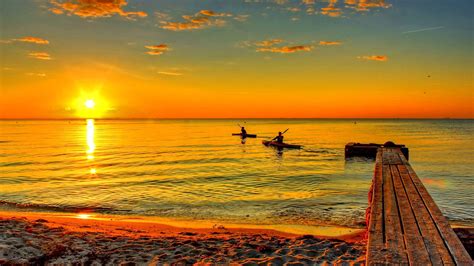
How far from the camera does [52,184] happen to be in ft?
70.2

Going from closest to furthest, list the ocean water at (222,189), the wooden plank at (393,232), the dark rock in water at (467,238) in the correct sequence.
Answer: the wooden plank at (393,232)
the dark rock in water at (467,238)
the ocean water at (222,189)

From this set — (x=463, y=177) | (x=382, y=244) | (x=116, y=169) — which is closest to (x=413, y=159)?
(x=463, y=177)

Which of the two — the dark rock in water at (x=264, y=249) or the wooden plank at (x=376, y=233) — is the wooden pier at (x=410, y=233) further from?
the dark rock in water at (x=264, y=249)

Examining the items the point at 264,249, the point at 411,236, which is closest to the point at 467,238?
the point at 411,236

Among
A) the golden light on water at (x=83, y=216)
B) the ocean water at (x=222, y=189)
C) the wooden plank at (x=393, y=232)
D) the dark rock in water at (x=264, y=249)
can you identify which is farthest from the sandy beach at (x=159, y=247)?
the ocean water at (x=222, y=189)

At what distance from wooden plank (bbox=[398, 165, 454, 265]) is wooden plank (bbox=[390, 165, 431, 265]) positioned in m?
0.08

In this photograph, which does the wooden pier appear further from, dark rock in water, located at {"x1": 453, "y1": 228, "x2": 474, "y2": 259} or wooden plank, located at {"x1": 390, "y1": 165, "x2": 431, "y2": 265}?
dark rock in water, located at {"x1": 453, "y1": 228, "x2": 474, "y2": 259}

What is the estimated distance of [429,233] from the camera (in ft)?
20.4

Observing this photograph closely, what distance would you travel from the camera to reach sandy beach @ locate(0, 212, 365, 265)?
7.95 metres

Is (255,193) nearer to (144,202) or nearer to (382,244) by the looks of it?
(144,202)

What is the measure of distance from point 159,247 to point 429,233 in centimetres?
634

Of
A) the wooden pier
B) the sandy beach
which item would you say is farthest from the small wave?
the wooden pier

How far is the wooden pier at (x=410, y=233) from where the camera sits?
17.0ft

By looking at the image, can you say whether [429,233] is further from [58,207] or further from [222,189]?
[58,207]
